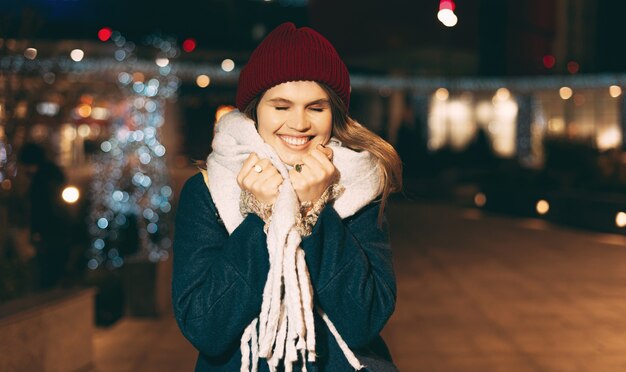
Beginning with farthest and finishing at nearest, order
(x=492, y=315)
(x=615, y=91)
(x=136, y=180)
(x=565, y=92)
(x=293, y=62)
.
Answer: (x=565, y=92) → (x=615, y=91) → (x=136, y=180) → (x=492, y=315) → (x=293, y=62)

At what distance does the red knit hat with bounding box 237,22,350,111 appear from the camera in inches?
77.5

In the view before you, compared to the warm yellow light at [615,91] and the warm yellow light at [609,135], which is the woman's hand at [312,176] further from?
the warm yellow light at [609,135]

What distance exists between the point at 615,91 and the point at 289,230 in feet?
92.4

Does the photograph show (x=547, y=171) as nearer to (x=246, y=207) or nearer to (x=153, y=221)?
(x=153, y=221)

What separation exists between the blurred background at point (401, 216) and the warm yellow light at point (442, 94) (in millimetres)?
266

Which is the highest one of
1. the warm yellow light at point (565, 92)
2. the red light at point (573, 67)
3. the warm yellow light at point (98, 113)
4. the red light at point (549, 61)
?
the red light at point (549, 61)

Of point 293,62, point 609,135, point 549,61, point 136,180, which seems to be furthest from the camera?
point 549,61

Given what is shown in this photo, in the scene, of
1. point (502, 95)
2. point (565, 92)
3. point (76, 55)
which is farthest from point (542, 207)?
point (502, 95)

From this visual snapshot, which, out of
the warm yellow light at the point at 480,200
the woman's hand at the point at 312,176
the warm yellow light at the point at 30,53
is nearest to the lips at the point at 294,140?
the woman's hand at the point at 312,176

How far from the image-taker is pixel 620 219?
1320cm

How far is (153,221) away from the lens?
371 inches

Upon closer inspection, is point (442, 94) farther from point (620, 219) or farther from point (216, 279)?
point (216, 279)

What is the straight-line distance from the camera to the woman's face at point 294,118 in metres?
1.99

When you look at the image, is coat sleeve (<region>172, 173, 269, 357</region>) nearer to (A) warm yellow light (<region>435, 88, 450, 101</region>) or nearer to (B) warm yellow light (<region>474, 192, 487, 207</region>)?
(B) warm yellow light (<region>474, 192, 487, 207</region>)
